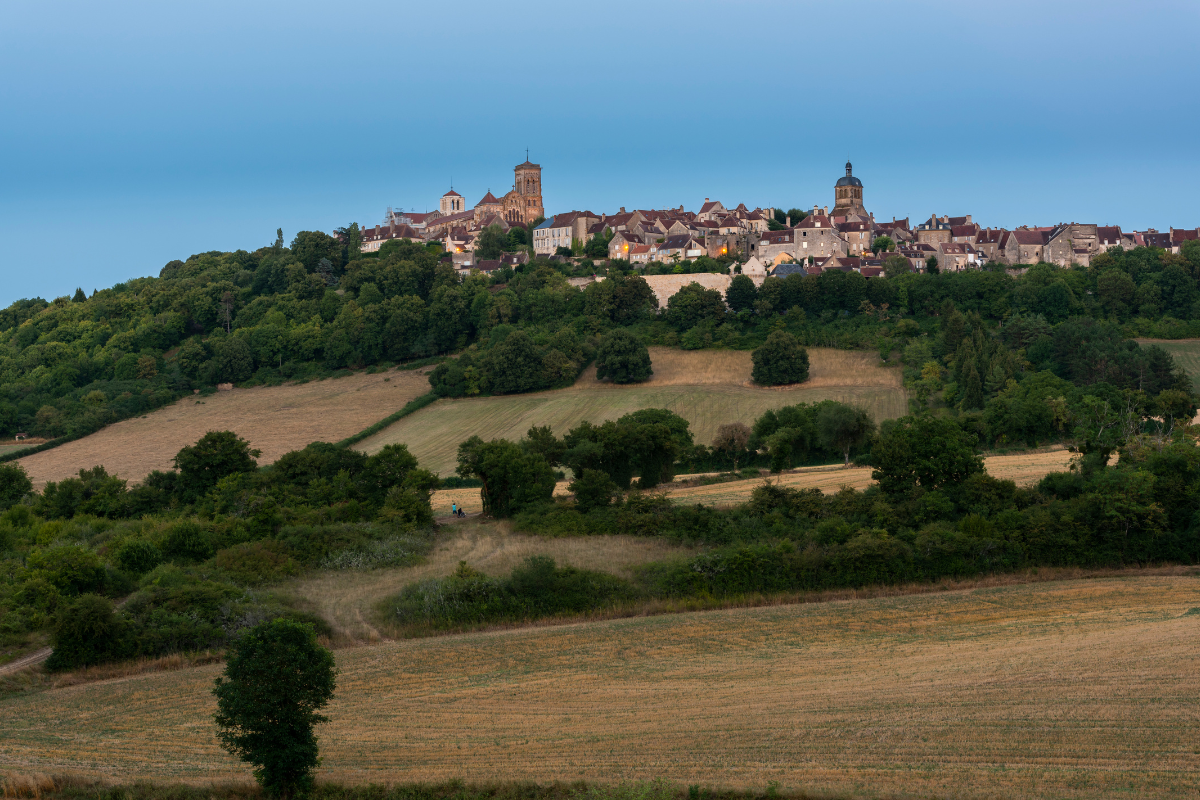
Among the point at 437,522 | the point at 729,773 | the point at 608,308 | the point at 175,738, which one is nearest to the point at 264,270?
the point at 608,308

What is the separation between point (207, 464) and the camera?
44.2 meters

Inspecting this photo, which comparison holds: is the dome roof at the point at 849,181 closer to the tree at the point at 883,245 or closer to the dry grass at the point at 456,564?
the tree at the point at 883,245

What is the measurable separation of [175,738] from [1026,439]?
39.4 meters

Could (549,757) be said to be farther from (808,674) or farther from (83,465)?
(83,465)

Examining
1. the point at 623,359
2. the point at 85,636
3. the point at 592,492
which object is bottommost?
the point at 85,636

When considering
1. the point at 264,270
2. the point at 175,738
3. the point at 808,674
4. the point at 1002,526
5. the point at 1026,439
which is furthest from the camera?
the point at 264,270

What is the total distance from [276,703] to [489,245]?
86.0 m

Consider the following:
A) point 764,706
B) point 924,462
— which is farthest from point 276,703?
point 924,462

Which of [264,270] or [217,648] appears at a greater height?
[264,270]

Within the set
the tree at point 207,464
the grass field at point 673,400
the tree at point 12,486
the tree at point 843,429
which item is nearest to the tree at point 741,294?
the grass field at point 673,400

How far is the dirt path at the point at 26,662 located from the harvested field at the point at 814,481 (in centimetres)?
1814

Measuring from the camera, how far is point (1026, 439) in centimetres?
4947

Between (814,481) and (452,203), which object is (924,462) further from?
(452,203)

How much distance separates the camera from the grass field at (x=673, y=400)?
6191 cm
